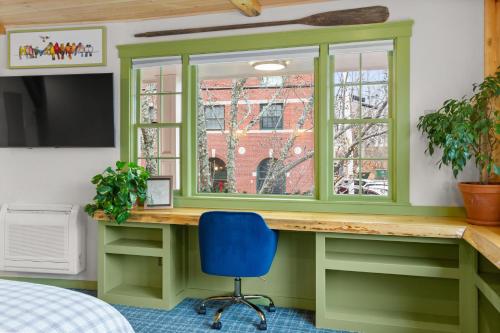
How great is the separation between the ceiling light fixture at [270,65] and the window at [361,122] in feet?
1.52

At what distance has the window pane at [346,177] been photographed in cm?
322

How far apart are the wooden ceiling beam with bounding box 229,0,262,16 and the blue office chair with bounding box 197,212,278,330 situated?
1629 millimetres

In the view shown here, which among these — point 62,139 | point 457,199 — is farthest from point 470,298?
point 62,139

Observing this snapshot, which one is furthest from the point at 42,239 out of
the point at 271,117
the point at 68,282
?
the point at 271,117

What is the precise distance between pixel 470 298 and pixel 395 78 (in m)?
1.66

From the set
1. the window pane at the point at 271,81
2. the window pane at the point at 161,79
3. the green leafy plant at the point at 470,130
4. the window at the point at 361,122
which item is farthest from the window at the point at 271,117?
the green leafy plant at the point at 470,130

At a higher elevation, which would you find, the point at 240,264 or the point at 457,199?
the point at 457,199

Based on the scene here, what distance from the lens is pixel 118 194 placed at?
10.3 feet

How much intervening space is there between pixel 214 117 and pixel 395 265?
6.47 feet

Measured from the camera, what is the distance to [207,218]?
9.16 ft

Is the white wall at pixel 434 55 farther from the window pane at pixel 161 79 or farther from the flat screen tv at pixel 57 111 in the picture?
the flat screen tv at pixel 57 111

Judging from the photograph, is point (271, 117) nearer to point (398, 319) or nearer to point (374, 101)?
point (374, 101)

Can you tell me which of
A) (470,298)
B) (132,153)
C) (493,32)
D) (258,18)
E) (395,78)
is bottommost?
(470,298)

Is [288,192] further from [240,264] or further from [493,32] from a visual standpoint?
[493,32]
